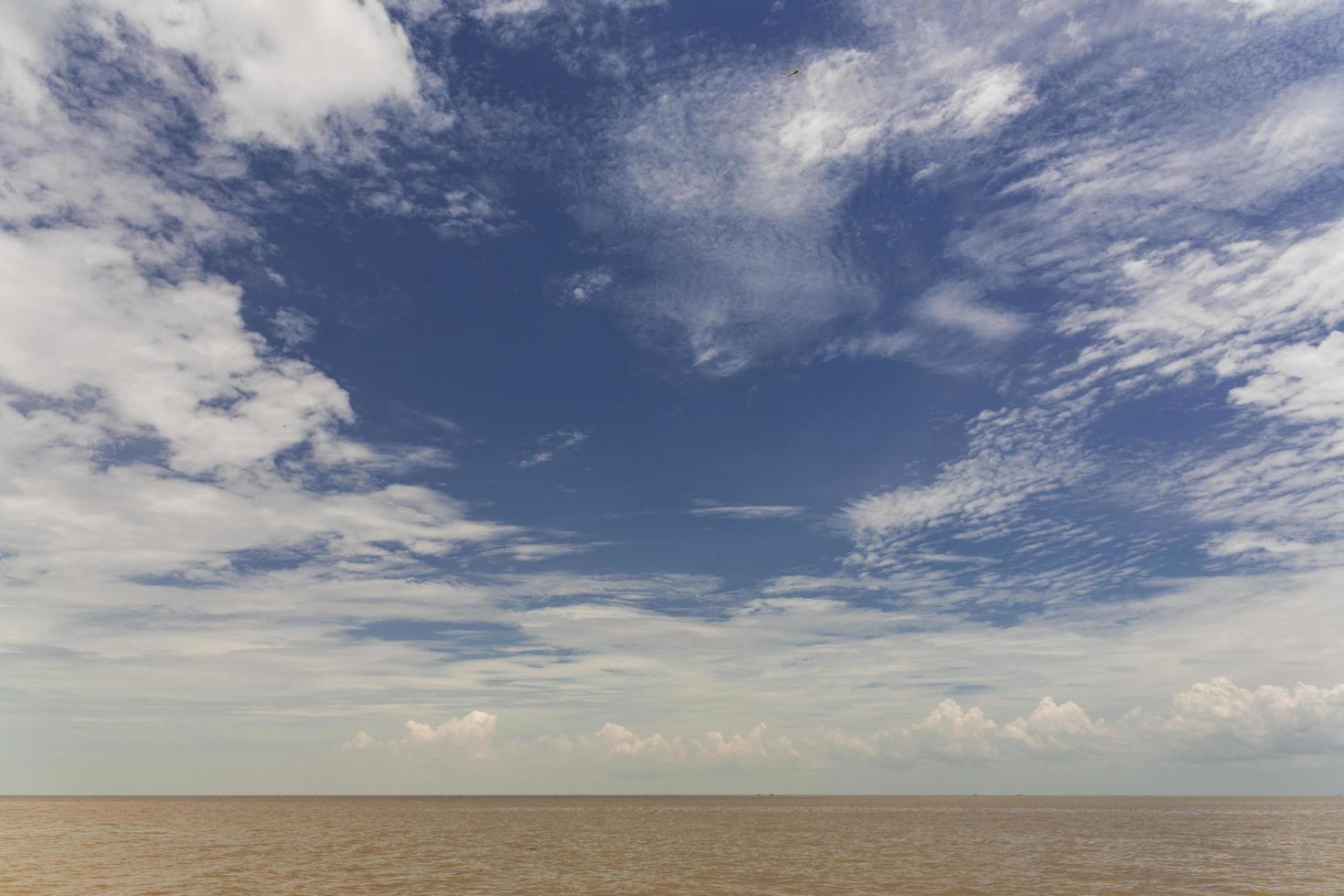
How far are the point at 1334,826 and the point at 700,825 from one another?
121 metres

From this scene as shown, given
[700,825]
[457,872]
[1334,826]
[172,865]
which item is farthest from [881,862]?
[1334,826]

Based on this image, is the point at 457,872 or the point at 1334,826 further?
the point at 1334,826

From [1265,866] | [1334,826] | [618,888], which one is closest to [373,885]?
[618,888]

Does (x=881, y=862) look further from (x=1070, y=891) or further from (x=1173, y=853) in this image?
(x=1173, y=853)

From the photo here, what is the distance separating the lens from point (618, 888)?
5966 cm

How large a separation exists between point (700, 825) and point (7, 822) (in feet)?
417

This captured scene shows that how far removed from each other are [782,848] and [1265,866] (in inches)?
1915

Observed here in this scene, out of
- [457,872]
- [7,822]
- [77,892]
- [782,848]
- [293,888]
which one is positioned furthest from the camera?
[7,822]

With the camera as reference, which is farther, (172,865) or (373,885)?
(172,865)

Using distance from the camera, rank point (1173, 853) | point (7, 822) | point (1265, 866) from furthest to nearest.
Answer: point (7, 822), point (1173, 853), point (1265, 866)

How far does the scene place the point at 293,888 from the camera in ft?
191

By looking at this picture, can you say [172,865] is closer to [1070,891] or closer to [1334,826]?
[1070,891]

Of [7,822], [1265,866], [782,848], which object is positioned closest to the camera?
[1265,866]

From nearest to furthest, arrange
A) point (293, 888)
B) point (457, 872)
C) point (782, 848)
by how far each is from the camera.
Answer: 1. point (293, 888)
2. point (457, 872)
3. point (782, 848)
